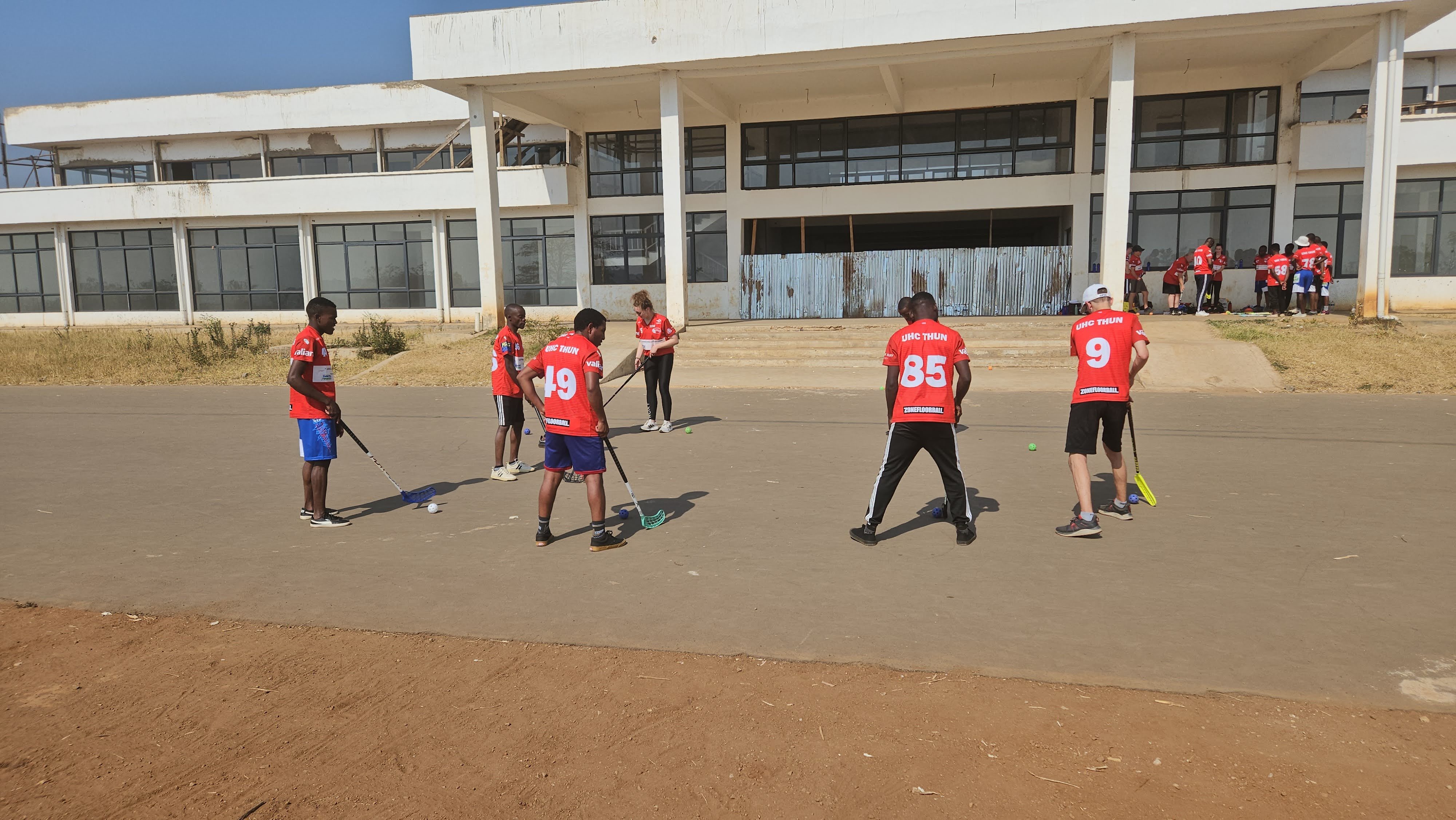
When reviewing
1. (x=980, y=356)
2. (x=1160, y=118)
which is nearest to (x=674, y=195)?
(x=980, y=356)

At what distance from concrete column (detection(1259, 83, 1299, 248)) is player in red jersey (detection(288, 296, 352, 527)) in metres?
22.0

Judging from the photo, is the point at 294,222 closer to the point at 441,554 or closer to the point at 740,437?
the point at 740,437

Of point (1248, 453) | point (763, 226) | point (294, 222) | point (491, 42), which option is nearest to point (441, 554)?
point (1248, 453)

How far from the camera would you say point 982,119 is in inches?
885

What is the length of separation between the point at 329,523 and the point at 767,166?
19147 mm

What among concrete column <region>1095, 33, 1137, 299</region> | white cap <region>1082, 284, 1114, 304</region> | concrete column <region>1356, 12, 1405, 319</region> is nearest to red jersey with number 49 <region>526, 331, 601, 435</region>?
white cap <region>1082, 284, 1114, 304</region>

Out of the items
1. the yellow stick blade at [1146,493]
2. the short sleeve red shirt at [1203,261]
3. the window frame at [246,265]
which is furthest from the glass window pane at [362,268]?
the yellow stick blade at [1146,493]

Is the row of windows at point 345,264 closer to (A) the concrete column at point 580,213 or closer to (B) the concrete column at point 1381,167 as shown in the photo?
(A) the concrete column at point 580,213

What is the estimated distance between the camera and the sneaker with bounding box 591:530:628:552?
6.06 m

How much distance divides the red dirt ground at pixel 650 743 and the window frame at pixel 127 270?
97.5 feet

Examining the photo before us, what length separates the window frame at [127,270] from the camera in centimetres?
2897

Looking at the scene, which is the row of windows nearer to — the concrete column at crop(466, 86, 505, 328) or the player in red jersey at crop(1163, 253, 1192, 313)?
the concrete column at crop(466, 86, 505, 328)

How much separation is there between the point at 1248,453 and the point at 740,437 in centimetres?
544

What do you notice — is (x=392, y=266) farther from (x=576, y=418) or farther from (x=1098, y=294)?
(x=1098, y=294)
